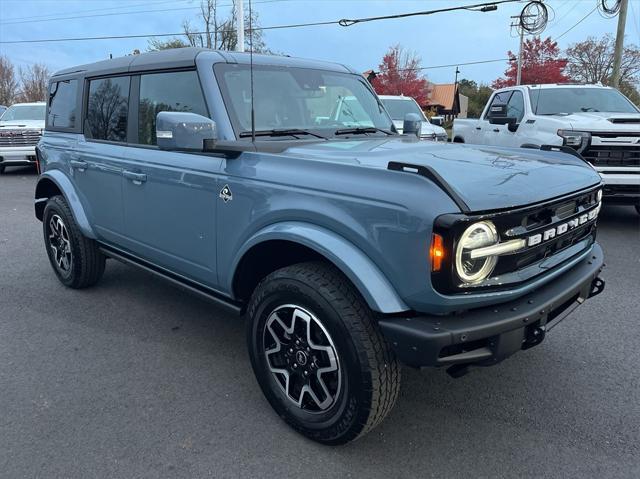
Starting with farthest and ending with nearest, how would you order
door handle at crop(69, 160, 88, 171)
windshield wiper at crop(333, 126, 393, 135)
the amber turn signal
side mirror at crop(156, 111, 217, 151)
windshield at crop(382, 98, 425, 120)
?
windshield at crop(382, 98, 425, 120) → door handle at crop(69, 160, 88, 171) → windshield wiper at crop(333, 126, 393, 135) → side mirror at crop(156, 111, 217, 151) → the amber turn signal

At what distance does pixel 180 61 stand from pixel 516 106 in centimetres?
665

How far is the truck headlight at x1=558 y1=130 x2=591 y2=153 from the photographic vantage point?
6.75 meters

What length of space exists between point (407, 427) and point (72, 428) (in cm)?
177

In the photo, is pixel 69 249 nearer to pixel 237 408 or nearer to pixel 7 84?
pixel 237 408

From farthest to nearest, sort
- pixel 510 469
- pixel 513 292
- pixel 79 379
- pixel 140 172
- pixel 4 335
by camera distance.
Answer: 1. pixel 4 335
2. pixel 140 172
3. pixel 79 379
4. pixel 510 469
5. pixel 513 292

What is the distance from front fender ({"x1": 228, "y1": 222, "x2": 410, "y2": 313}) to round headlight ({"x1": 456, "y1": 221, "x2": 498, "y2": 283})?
11.2 inches

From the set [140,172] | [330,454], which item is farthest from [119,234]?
[330,454]

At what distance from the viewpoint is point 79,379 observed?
320 centimetres

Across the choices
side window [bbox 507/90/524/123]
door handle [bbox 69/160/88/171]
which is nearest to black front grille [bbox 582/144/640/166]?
side window [bbox 507/90/524/123]

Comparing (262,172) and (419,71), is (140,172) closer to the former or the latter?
(262,172)

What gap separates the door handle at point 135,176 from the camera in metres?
3.49

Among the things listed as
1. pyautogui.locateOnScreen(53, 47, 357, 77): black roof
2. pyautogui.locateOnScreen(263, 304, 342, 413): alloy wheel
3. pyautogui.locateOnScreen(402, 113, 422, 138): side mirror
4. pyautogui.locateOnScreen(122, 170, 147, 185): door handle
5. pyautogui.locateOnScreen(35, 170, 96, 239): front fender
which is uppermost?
pyautogui.locateOnScreen(53, 47, 357, 77): black roof

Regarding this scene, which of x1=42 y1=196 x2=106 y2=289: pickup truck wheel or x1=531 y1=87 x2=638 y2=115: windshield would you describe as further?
x1=531 y1=87 x2=638 y2=115: windshield

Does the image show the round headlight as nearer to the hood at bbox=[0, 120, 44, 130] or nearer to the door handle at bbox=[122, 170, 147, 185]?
the door handle at bbox=[122, 170, 147, 185]
